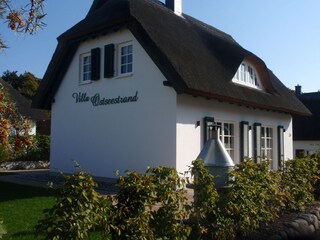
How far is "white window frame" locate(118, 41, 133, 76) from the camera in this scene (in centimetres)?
1245

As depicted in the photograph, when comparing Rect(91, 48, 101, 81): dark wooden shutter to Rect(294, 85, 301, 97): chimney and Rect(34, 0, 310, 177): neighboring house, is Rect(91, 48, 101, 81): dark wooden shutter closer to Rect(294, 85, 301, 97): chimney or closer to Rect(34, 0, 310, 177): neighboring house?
Rect(34, 0, 310, 177): neighboring house

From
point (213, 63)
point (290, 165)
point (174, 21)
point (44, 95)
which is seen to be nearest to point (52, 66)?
point (44, 95)

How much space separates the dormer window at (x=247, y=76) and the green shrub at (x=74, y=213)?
36.4 feet

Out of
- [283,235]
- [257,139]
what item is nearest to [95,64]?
[257,139]

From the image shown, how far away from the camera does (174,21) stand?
1418cm

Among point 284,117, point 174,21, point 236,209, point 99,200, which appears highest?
point 174,21

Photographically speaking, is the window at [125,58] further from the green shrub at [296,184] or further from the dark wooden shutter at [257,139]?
the green shrub at [296,184]

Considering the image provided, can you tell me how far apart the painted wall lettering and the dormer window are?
4.21 metres

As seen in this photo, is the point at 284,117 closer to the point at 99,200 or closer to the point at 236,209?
the point at 236,209

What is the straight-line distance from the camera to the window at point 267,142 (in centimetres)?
1605

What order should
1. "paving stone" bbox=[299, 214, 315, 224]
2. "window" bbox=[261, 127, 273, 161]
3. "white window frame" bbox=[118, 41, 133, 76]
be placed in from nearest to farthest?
"paving stone" bbox=[299, 214, 315, 224], "white window frame" bbox=[118, 41, 133, 76], "window" bbox=[261, 127, 273, 161]

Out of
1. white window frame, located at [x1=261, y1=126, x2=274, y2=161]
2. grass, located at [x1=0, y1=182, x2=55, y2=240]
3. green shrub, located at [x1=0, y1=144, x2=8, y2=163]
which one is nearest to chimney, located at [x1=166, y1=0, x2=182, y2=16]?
white window frame, located at [x1=261, y1=126, x2=274, y2=161]

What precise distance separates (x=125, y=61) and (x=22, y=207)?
6.32 metres

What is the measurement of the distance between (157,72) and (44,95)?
19.4 ft
